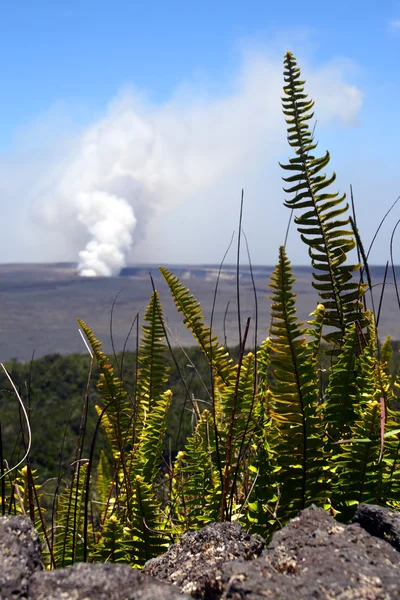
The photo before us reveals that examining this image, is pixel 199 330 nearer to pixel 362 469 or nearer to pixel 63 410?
pixel 362 469

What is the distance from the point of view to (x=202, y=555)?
1436 millimetres

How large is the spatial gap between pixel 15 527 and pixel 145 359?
146cm

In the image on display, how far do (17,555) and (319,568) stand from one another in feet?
2.01

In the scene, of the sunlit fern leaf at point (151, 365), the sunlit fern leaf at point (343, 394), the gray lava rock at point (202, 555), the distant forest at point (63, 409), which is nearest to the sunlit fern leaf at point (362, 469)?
the sunlit fern leaf at point (343, 394)

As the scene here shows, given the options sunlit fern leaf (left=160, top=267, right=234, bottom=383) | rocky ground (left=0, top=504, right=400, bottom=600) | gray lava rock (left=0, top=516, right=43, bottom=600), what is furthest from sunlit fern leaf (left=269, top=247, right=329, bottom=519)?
gray lava rock (left=0, top=516, right=43, bottom=600)

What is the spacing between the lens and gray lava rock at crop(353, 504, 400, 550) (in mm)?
1379

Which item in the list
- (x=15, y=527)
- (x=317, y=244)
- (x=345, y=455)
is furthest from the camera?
(x=317, y=244)

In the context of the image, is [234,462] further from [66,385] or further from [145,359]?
[66,385]

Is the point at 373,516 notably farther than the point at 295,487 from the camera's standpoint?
No

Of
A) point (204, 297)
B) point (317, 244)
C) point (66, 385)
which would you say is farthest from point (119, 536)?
point (204, 297)

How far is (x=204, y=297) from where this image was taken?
235ft

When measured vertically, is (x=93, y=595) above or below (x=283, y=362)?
below

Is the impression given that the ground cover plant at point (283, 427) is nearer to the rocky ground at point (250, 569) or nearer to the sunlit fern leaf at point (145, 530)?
the sunlit fern leaf at point (145, 530)

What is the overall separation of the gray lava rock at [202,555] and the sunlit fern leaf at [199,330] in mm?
929
